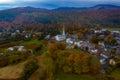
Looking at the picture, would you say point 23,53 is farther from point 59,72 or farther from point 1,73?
point 59,72

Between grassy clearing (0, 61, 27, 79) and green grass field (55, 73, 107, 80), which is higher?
green grass field (55, 73, 107, 80)

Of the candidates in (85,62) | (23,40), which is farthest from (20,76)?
(23,40)

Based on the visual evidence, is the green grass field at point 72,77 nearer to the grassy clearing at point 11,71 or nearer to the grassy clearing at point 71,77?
the grassy clearing at point 71,77

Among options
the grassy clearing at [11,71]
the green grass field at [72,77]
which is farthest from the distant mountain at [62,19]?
the green grass field at [72,77]

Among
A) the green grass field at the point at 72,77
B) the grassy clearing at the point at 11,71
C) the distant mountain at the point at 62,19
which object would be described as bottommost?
the distant mountain at the point at 62,19

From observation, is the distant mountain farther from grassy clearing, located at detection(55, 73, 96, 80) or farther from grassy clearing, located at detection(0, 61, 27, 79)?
grassy clearing, located at detection(55, 73, 96, 80)

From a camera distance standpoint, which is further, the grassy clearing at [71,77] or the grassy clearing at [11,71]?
the grassy clearing at [11,71]

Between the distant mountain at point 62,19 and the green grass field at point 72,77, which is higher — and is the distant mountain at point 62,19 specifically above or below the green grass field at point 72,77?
below

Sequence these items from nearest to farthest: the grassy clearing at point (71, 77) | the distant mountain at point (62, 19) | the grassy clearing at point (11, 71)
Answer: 1. the grassy clearing at point (71, 77)
2. the grassy clearing at point (11, 71)
3. the distant mountain at point (62, 19)

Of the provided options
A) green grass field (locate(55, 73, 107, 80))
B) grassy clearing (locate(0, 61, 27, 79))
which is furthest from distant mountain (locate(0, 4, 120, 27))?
green grass field (locate(55, 73, 107, 80))
